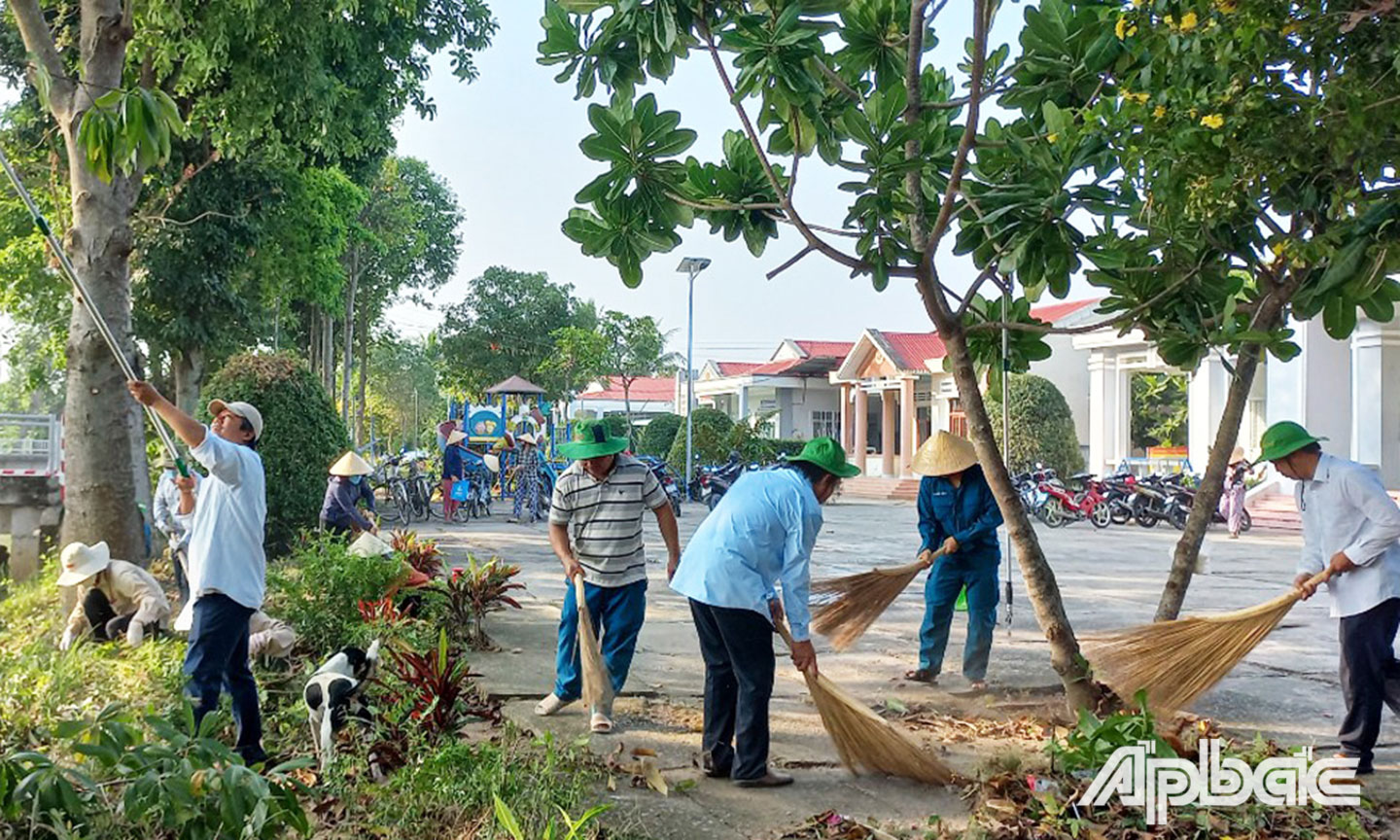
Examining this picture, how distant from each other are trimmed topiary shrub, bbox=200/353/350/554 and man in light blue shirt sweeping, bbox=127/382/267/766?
5.74 m

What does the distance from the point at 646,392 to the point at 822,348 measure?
70.8 ft

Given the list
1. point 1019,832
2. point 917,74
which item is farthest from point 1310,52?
point 1019,832

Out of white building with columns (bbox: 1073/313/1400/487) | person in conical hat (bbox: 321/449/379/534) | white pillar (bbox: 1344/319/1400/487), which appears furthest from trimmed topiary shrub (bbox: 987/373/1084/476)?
person in conical hat (bbox: 321/449/379/534)

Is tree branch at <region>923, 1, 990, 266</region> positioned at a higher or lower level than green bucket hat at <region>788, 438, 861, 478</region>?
higher

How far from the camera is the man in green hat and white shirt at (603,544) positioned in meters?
5.02

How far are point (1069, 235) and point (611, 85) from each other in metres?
1.71

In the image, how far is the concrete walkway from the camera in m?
3.90

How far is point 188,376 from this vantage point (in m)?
15.9

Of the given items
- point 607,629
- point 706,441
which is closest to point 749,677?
point 607,629

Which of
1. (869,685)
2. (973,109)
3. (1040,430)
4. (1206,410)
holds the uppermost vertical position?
(973,109)

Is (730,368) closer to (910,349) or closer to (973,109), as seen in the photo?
(910,349)


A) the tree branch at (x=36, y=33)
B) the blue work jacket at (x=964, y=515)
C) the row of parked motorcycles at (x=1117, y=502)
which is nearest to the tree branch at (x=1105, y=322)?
the blue work jacket at (x=964, y=515)

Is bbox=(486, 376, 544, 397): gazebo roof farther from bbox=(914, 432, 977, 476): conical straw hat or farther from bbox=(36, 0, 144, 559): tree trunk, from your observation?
bbox=(914, 432, 977, 476): conical straw hat

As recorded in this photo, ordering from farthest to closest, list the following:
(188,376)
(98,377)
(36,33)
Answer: (188,376)
(98,377)
(36,33)
